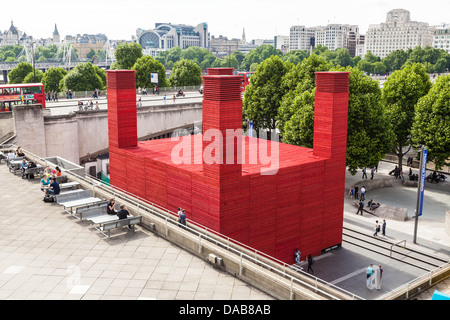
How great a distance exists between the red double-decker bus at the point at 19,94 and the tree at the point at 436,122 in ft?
130

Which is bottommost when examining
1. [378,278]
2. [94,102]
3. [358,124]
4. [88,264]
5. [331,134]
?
[378,278]

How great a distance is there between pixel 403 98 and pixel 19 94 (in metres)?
40.8

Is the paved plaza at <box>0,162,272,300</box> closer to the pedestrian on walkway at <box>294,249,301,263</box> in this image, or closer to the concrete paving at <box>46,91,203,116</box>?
the pedestrian on walkway at <box>294,249,301,263</box>

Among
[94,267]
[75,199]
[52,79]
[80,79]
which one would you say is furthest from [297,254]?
[52,79]

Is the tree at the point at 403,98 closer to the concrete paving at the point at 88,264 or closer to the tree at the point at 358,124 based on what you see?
the tree at the point at 358,124

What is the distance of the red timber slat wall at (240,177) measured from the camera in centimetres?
2020

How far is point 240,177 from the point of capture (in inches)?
829

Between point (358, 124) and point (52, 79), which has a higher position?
point (52, 79)

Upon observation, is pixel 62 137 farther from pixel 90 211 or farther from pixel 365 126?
pixel 365 126

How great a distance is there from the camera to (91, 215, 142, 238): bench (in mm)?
16891

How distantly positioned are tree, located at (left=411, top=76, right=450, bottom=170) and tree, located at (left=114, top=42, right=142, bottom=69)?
55390mm

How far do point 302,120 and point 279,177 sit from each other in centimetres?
1579

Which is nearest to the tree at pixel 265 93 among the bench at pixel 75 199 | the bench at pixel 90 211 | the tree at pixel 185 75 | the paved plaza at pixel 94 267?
the bench at pixel 75 199
